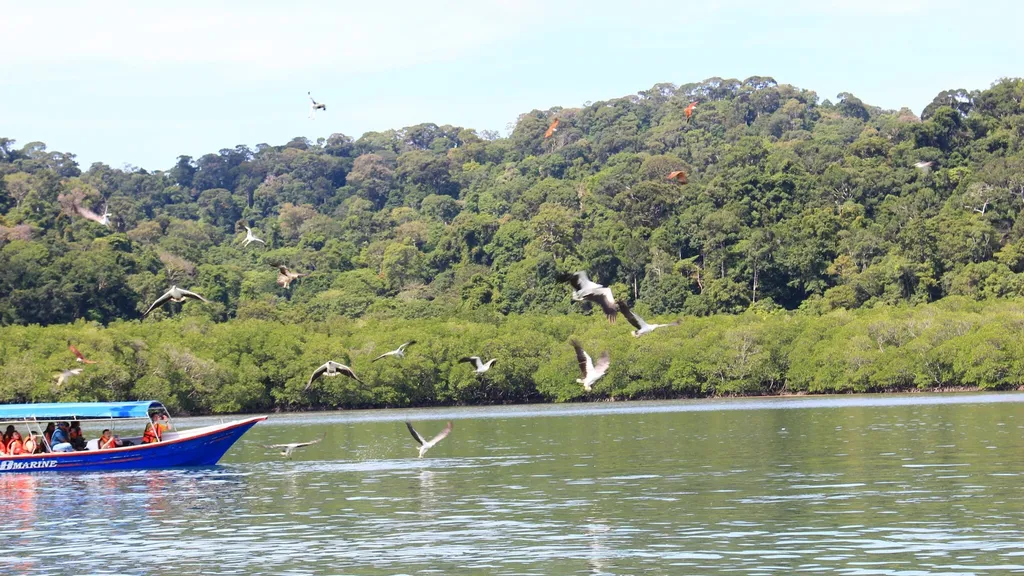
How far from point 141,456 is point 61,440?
2822mm

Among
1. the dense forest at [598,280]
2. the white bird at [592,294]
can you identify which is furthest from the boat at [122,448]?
the dense forest at [598,280]

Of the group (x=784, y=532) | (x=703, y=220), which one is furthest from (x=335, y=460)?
(x=703, y=220)

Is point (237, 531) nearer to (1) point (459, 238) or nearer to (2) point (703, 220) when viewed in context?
(2) point (703, 220)

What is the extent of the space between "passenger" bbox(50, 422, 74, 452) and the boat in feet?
0.89

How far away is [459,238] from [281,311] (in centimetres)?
3349

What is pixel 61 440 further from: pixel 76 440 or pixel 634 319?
pixel 634 319

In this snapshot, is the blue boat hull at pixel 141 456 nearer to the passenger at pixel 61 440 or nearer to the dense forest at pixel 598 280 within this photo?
the passenger at pixel 61 440

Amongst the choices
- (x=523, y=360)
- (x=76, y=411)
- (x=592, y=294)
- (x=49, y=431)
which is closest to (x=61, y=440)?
(x=76, y=411)

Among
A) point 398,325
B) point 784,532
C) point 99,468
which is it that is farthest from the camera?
point 398,325

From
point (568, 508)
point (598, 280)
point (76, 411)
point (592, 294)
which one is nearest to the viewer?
point (592, 294)

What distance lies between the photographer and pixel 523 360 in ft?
363

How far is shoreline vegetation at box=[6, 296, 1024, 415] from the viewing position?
97125 mm

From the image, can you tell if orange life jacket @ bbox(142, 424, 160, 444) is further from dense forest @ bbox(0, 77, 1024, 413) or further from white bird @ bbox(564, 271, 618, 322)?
dense forest @ bbox(0, 77, 1024, 413)

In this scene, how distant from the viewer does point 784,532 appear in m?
28.0
